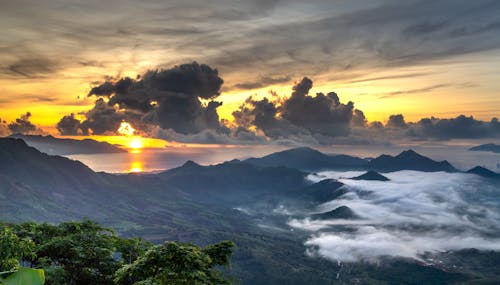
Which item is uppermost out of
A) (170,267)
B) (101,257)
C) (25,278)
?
(25,278)

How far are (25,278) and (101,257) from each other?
3768 centimetres

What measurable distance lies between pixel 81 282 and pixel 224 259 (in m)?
18.4

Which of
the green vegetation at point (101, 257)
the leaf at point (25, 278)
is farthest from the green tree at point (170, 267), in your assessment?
the leaf at point (25, 278)

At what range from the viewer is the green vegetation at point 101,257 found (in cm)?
2581

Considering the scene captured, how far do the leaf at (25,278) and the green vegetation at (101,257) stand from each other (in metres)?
18.0

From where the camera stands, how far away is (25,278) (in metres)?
7.46

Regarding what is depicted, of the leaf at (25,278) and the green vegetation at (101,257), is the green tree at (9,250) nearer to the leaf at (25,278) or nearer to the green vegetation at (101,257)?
the green vegetation at (101,257)

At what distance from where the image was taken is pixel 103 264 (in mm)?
41594

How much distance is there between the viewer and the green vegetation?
2581 centimetres

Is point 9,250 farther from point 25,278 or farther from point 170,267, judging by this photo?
point 25,278

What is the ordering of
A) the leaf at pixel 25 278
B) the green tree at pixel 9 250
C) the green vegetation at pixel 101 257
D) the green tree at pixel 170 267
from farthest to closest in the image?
the green tree at pixel 9 250 → the green vegetation at pixel 101 257 → the green tree at pixel 170 267 → the leaf at pixel 25 278

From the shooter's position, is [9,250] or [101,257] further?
[101,257]

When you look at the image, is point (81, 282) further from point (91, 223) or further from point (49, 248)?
point (91, 223)

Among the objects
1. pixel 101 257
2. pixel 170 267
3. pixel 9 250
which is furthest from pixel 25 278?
pixel 101 257
